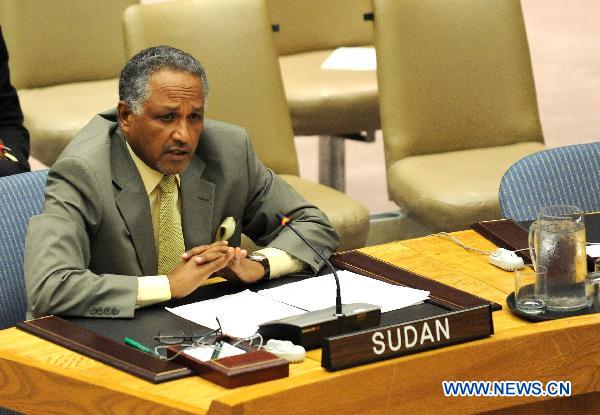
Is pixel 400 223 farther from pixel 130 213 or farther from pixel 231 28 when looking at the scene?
pixel 130 213

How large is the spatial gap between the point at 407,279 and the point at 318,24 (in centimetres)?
250

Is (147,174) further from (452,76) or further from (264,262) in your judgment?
(452,76)

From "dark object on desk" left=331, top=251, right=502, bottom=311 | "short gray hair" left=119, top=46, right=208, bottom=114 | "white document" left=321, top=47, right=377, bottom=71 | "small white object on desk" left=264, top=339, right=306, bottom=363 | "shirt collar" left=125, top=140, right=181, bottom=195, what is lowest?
"dark object on desk" left=331, top=251, right=502, bottom=311

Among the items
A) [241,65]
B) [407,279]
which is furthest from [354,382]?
[241,65]

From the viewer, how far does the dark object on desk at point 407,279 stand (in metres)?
2.62

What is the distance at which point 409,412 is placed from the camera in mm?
2324

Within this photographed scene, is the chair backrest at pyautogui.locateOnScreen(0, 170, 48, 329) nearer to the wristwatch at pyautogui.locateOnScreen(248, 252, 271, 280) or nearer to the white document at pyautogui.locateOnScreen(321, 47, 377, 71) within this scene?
the wristwatch at pyautogui.locateOnScreen(248, 252, 271, 280)

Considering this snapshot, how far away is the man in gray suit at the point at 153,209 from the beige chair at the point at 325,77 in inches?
60.5

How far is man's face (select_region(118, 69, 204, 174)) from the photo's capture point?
2930mm

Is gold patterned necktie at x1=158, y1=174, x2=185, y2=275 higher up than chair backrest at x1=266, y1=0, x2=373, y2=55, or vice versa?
chair backrest at x1=266, y1=0, x2=373, y2=55

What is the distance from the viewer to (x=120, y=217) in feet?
9.64

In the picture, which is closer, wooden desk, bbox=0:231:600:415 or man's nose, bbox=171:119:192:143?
wooden desk, bbox=0:231:600:415

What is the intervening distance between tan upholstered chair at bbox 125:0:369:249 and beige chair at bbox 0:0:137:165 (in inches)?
24.9

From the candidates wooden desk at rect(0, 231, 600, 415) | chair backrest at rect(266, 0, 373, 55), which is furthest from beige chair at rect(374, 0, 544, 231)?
wooden desk at rect(0, 231, 600, 415)
